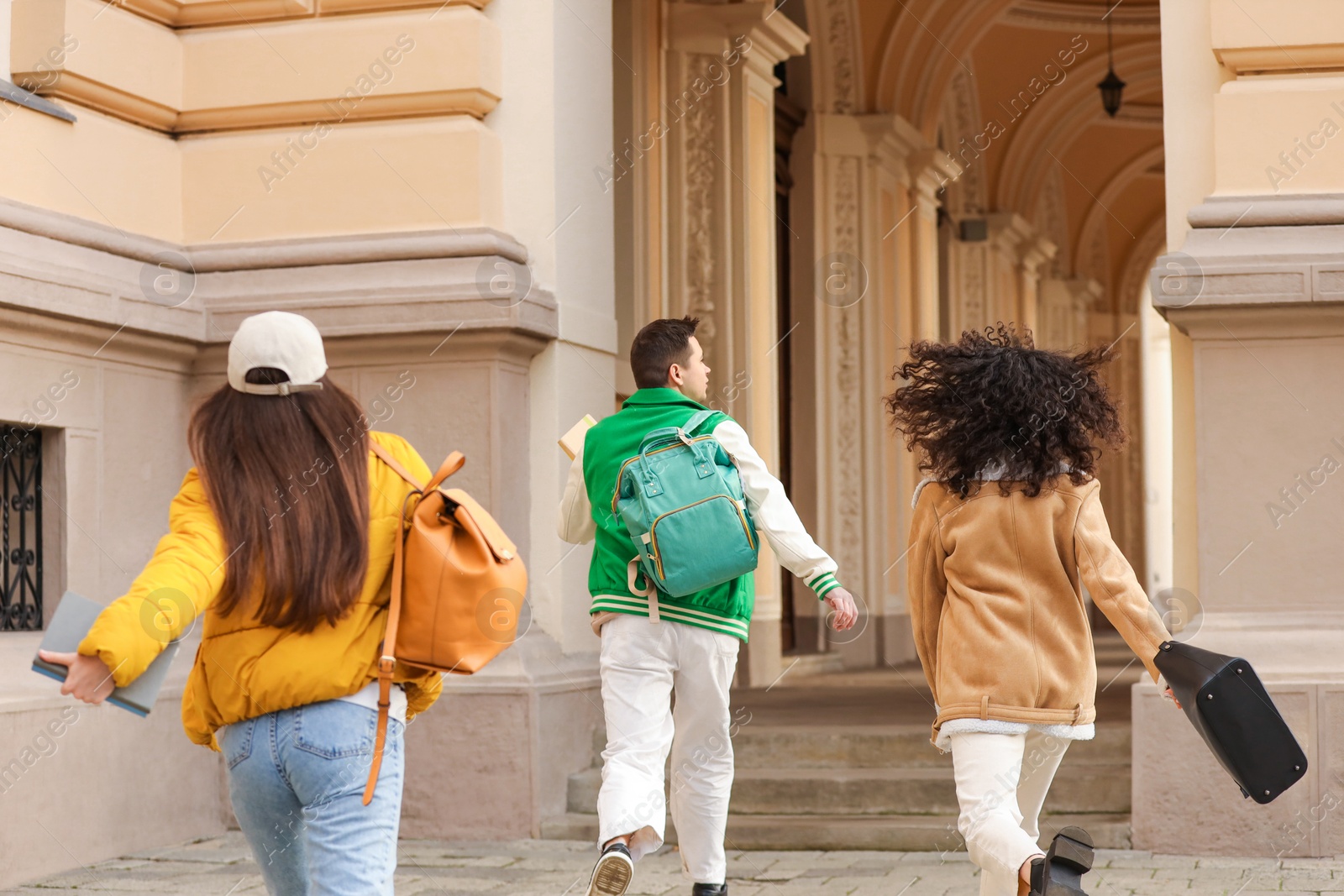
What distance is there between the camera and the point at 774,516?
468 cm

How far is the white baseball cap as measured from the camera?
2975 millimetres

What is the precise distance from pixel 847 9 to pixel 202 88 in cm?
635

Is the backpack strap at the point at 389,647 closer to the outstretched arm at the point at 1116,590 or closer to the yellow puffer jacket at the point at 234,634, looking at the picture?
the yellow puffer jacket at the point at 234,634

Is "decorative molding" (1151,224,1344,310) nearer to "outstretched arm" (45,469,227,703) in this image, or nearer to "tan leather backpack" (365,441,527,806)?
"tan leather backpack" (365,441,527,806)

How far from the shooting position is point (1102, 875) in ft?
18.0

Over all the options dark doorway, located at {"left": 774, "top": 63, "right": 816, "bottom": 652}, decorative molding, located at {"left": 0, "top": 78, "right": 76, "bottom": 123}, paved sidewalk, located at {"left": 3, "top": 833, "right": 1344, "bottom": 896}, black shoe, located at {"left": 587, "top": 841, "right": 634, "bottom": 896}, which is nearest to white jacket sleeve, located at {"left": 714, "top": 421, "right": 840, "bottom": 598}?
black shoe, located at {"left": 587, "top": 841, "right": 634, "bottom": 896}

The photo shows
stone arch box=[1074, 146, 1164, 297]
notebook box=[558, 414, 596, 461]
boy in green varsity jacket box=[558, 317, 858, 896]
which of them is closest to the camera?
boy in green varsity jacket box=[558, 317, 858, 896]

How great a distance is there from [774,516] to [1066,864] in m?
1.42

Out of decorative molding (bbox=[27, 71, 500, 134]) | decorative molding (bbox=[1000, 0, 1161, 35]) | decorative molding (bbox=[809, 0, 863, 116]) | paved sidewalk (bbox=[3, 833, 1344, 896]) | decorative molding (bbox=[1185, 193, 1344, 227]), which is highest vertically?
decorative molding (bbox=[1000, 0, 1161, 35])

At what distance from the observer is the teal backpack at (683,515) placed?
454cm

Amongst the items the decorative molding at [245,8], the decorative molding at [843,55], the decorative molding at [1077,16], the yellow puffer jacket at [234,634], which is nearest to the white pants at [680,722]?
the yellow puffer jacket at [234,634]

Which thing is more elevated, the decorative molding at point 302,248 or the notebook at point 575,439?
the decorative molding at point 302,248

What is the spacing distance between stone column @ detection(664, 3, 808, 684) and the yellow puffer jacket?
663 cm

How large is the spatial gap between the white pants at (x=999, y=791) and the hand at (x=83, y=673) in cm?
199
